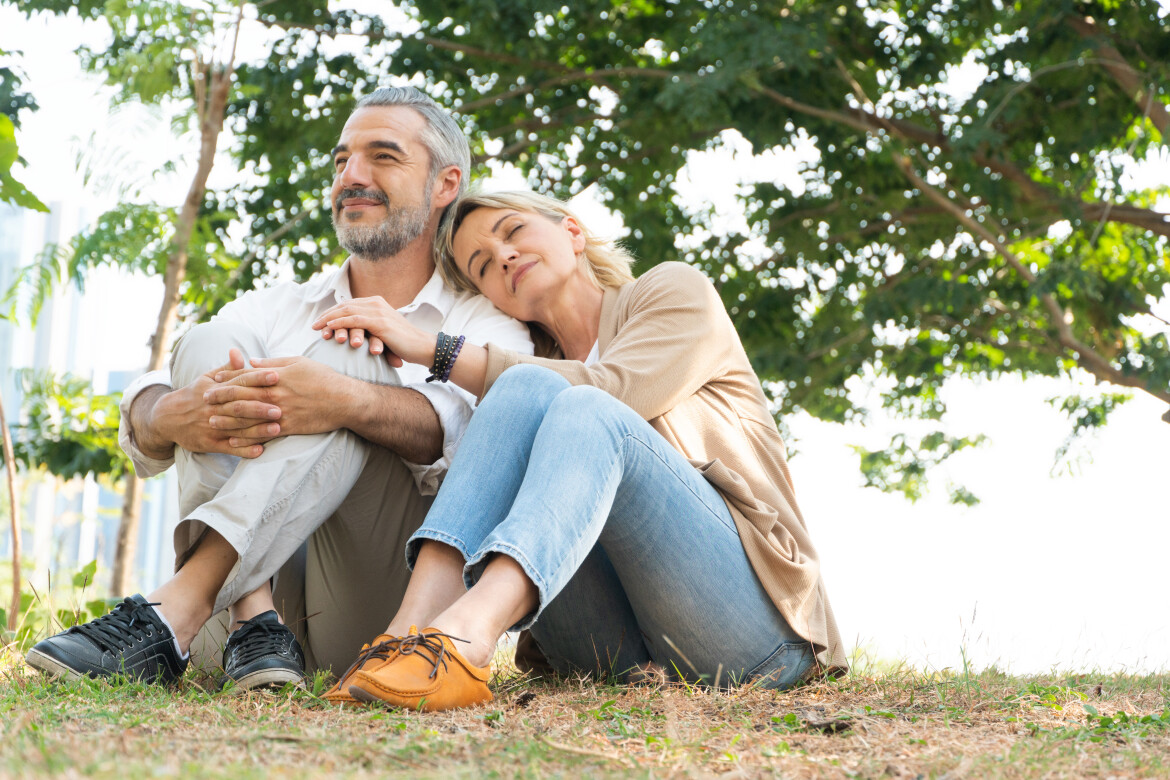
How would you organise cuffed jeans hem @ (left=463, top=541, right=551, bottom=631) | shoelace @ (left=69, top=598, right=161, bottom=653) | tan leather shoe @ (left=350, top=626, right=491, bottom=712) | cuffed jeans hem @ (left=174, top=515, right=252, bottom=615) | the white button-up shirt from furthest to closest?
the white button-up shirt → cuffed jeans hem @ (left=174, top=515, right=252, bottom=615) → shoelace @ (left=69, top=598, right=161, bottom=653) → cuffed jeans hem @ (left=463, top=541, right=551, bottom=631) → tan leather shoe @ (left=350, top=626, right=491, bottom=712)

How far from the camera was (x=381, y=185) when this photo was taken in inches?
126

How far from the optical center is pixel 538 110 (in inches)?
275

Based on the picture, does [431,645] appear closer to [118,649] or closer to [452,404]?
[118,649]

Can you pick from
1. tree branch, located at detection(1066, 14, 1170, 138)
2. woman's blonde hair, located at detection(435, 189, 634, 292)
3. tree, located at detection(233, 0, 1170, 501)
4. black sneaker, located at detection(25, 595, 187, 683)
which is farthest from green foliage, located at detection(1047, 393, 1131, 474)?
black sneaker, located at detection(25, 595, 187, 683)

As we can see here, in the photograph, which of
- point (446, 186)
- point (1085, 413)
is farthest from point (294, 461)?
point (1085, 413)

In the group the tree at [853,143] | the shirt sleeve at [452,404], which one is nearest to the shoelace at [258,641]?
the shirt sleeve at [452,404]

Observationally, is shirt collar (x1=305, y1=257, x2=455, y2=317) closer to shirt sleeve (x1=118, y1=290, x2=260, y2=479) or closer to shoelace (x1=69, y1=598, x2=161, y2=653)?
shirt sleeve (x1=118, y1=290, x2=260, y2=479)

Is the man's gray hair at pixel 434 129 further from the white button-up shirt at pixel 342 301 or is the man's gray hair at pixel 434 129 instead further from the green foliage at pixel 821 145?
the green foliage at pixel 821 145

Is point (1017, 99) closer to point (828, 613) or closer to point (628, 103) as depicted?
point (628, 103)

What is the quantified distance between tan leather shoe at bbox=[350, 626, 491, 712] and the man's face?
66.2 inches

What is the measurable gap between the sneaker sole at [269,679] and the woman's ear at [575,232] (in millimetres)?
1500

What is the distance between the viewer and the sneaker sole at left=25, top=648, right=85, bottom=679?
197cm

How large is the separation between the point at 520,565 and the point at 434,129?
1923 mm

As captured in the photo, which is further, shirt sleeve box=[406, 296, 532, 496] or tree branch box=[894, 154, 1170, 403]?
tree branch box=[894, 154, 1170, 403]
